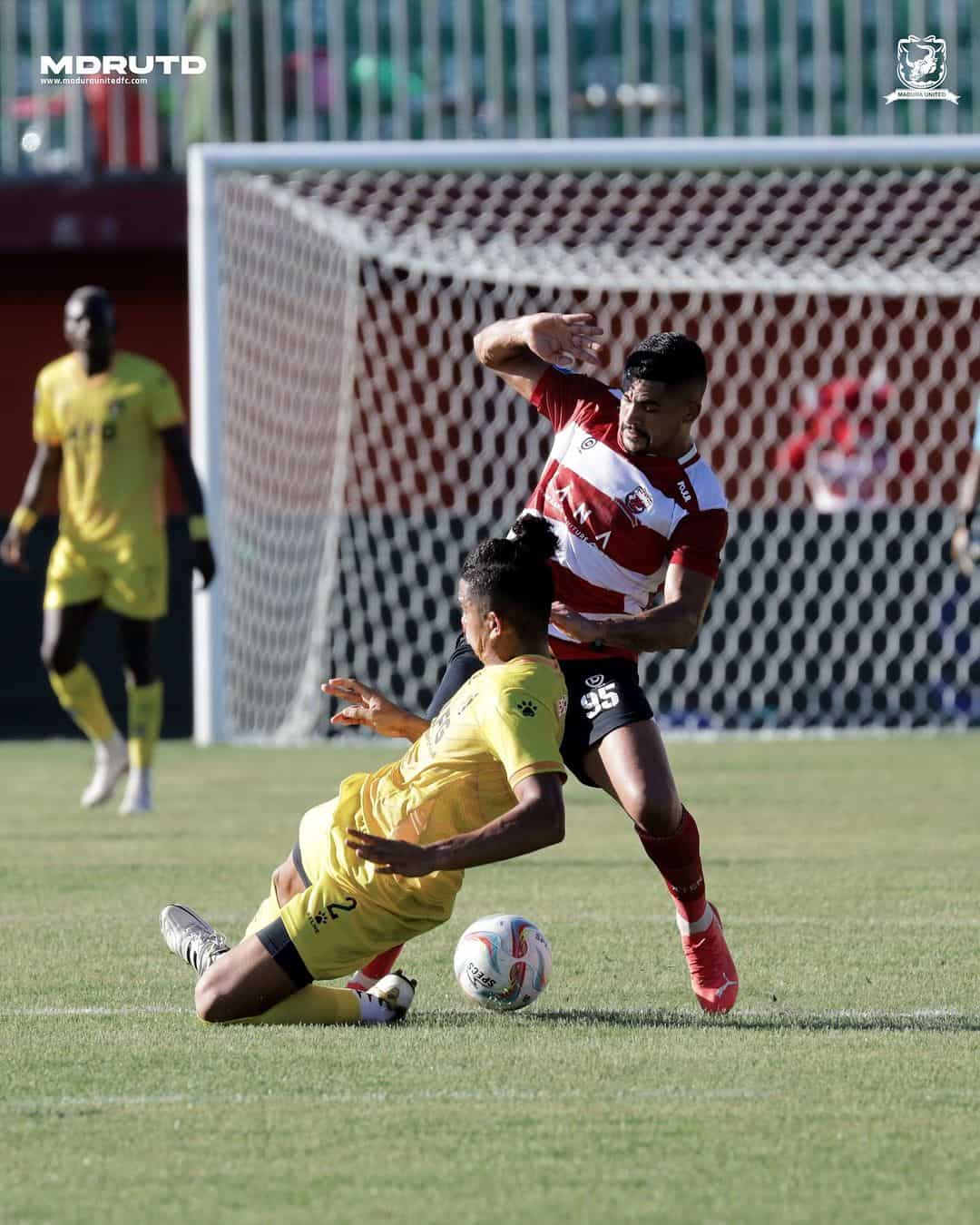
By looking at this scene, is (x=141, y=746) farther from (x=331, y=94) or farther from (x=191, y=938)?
(x=331, y=94)

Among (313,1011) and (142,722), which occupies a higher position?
(313,1011)

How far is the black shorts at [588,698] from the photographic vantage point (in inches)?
221

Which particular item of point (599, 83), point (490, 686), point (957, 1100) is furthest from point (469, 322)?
point (957, 1100)

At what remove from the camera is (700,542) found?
18.8 feet

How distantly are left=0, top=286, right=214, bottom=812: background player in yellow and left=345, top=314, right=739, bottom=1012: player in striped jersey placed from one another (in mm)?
4649

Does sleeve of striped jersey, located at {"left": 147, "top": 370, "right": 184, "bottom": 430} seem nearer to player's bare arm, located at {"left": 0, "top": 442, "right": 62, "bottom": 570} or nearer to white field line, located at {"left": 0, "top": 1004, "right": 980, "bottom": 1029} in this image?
player's bare arm, located at {"left": 0, "top": 442, "right": 62, "bottom": 570}

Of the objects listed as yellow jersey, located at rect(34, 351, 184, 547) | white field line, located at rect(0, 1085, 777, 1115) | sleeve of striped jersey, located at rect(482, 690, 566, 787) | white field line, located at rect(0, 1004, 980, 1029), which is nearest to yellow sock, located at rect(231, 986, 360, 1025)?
white field line, located at rect(0, 1004, 980, 1029)

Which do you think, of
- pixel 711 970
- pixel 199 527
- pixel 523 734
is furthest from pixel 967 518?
pixel 523 734

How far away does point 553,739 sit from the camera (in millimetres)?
4926

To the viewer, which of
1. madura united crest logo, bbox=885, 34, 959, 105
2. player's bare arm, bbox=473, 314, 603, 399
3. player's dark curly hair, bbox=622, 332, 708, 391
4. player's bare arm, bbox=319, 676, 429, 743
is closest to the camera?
player's bare arm, bbox=319, 676, 429, 743

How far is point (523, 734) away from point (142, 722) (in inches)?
227

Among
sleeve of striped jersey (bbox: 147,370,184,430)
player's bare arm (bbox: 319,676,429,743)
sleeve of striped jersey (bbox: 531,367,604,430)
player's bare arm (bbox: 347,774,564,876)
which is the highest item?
sleeve of striped jersey (bbox: 531,367,604,430)

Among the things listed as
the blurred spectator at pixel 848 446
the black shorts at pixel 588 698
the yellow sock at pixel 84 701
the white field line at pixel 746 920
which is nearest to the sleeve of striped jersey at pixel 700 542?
the black shorts at pixel 588 698

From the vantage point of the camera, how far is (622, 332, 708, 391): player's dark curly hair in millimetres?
5594
